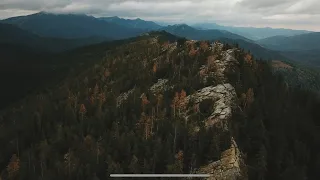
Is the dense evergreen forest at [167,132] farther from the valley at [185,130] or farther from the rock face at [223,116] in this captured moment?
the rock face at [223,116]

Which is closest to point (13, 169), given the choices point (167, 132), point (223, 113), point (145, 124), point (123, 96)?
point (145, 124)

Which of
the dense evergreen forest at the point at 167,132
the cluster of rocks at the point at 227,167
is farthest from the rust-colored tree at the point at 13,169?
the cluster of rocks at the point at 227,167

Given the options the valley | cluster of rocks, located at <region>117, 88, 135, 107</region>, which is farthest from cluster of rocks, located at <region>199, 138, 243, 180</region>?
cluster of rocks, located at <region>117, 88, 135, 107</region>

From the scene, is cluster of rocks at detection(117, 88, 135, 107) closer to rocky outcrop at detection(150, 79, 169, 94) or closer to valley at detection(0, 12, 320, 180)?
valley at detection(0, 12, 320, 180)

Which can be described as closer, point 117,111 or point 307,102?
point 117,111

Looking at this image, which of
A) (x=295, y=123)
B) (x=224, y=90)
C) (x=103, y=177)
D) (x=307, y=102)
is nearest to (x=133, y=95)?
(x=224, y=90)

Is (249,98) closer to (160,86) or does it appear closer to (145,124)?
(145,124)

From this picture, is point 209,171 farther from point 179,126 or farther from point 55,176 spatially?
point 55,176
